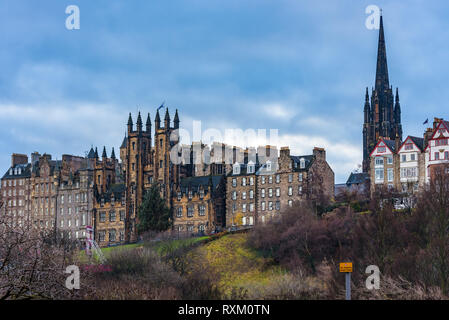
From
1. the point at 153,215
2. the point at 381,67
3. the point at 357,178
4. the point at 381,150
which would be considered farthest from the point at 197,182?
the point at 381,67

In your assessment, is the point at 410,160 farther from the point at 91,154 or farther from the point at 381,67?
the point at 91,154

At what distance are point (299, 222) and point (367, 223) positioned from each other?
1860 centimetres

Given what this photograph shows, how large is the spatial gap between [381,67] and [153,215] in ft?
183

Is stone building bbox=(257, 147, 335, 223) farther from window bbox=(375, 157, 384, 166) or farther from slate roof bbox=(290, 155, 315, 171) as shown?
window bbox=(375, 157, 384, 166)

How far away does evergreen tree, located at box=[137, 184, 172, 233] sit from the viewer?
110 m

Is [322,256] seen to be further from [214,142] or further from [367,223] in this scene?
[214,142]

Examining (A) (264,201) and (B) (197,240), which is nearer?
(B) (197,240)

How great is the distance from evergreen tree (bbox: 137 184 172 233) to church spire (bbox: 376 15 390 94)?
162 feet

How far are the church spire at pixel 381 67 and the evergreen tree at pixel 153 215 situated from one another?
4945 cm

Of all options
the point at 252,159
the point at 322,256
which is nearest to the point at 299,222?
the point at 322,256

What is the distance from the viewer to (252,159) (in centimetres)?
11906

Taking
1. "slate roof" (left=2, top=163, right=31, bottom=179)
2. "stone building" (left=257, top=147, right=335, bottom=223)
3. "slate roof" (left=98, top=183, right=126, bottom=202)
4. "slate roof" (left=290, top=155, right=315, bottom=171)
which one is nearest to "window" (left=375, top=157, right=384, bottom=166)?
"stone building" (left=257, top=147, right=335, bottom=223)

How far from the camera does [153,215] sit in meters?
110
